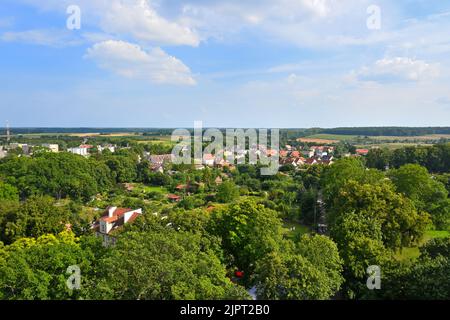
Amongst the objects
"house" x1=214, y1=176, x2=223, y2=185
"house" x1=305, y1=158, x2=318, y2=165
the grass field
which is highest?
the grass field

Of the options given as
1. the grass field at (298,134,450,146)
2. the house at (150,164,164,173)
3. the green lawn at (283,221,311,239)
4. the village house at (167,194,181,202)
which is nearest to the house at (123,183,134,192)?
the house at (150,164,164,173)

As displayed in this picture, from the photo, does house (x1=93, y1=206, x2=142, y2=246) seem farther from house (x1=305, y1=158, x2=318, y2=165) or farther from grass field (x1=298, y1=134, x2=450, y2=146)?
grass field (x1=298, y1=134, x2=450, y2=146)

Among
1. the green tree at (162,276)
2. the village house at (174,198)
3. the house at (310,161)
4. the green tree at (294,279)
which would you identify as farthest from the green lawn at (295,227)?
the house at (310,161)

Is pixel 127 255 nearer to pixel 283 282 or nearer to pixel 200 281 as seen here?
pixel 200 281

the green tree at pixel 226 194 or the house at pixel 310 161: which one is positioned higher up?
the house at pixel 310 161

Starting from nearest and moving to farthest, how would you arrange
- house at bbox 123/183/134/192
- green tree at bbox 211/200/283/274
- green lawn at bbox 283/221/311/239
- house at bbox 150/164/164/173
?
green tree at bbox 211/200/283/274 → green lawn at bbox 283/221/311/239 → house at bbox 123/183/134/192 → house at bbox 150/164/164/173

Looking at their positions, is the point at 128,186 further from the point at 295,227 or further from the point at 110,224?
the point at 295,227

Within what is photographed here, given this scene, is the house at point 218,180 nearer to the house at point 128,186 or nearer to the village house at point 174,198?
the village house at point 174,198

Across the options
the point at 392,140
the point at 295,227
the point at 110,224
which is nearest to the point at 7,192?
the point at 110,224

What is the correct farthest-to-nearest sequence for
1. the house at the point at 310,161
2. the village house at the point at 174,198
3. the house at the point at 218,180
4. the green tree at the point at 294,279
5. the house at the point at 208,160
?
the house at the point at 310,161, the house at the point at 208,160, the house at the point at 218,180, the village house at the point at 174,198, the green tree at the point at 294,279

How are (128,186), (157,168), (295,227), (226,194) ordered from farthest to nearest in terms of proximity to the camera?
(157,168) < (128,186) < (226,194) < (295,227)

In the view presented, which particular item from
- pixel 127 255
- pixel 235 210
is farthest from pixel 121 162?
pixel 127 255

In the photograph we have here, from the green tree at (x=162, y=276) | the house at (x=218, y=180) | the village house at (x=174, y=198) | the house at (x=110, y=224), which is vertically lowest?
the village house at (x=174, y=198)
